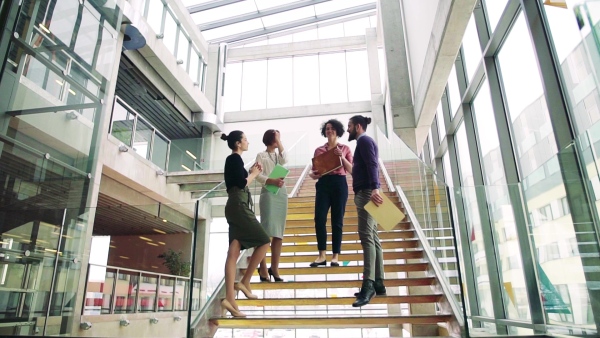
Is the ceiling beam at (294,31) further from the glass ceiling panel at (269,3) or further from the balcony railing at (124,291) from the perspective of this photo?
the balcony railing at (124,291)

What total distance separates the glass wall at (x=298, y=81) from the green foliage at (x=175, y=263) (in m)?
15.0

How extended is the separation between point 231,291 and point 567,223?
263 cm

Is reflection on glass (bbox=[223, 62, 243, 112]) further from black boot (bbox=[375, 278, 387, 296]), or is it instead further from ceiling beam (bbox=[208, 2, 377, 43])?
black boot (bbox=[375, 278, 387, 296])

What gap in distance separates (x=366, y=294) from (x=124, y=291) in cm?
385

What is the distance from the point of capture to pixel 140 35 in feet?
33.3

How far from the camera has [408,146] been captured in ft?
20.2

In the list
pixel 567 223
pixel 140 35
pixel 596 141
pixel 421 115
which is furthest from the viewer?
pixel 140 35

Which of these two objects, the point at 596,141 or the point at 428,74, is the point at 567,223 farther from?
the point at 428,74

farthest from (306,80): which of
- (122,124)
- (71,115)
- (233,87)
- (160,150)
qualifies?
(71,115)

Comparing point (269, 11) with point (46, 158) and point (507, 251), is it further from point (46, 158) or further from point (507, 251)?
point (507, 251)

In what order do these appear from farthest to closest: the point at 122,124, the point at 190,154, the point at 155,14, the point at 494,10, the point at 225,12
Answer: the point at 225,12, the point at 155,14, the point at 190,154, the point at 122,124, the point at 494,10

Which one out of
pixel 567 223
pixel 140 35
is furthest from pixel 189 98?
pixel 567 223

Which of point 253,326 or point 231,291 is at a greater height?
point 231,291

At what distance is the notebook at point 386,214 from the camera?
10.3 ft
